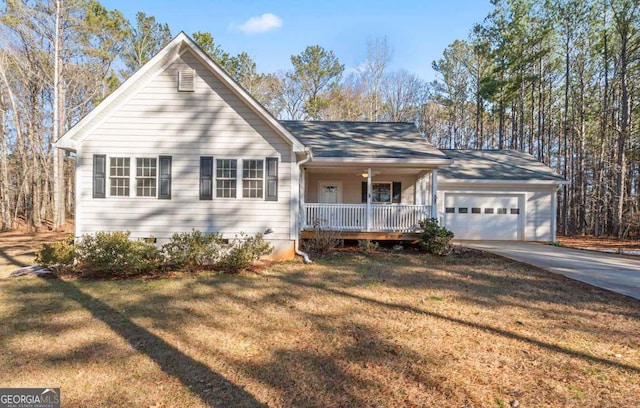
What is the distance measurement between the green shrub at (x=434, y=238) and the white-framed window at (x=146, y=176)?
26.8 feet

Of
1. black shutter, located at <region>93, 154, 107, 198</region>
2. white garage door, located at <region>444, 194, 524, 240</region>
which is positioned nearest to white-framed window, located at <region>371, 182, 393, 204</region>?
white garage door, located at <region>444, 194, 524, 240</region>

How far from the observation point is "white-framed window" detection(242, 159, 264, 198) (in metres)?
9.45

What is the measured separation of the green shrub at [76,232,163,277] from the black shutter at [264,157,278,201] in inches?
124

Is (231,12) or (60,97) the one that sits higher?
(231,12)

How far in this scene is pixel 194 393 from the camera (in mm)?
3172

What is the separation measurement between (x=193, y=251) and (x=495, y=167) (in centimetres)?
1302

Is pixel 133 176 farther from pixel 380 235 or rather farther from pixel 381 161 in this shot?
pixel 380 235

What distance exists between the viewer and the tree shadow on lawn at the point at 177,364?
10.1 feet

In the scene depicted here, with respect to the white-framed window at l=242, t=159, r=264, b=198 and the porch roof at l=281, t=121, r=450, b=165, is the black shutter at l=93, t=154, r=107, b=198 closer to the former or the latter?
the white-framed window at l=242, t=159, r=264, b=198

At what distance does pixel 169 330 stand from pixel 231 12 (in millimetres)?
14420

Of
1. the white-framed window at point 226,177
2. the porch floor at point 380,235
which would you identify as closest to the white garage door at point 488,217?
the porch floor at point 380,235

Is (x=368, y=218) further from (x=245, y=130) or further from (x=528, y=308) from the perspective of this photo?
(x=528, y=308)

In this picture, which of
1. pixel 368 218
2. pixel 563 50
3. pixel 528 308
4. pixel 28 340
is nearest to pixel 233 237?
pixel 368 218

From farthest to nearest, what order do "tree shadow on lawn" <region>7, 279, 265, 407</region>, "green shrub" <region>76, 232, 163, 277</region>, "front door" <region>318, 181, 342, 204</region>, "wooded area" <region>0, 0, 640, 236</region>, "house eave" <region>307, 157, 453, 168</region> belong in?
"wooded area" <region>0, 0, 640, 236</region> → "front door" <region>318, 181, 342, 204</region> → "house eave" <region>307, 157, 453, 168</region> → "green shrub" <region>76, 232, 163, 277</region> → "tree shadow on lawn" <region>7, 279, 265, 407</region>
